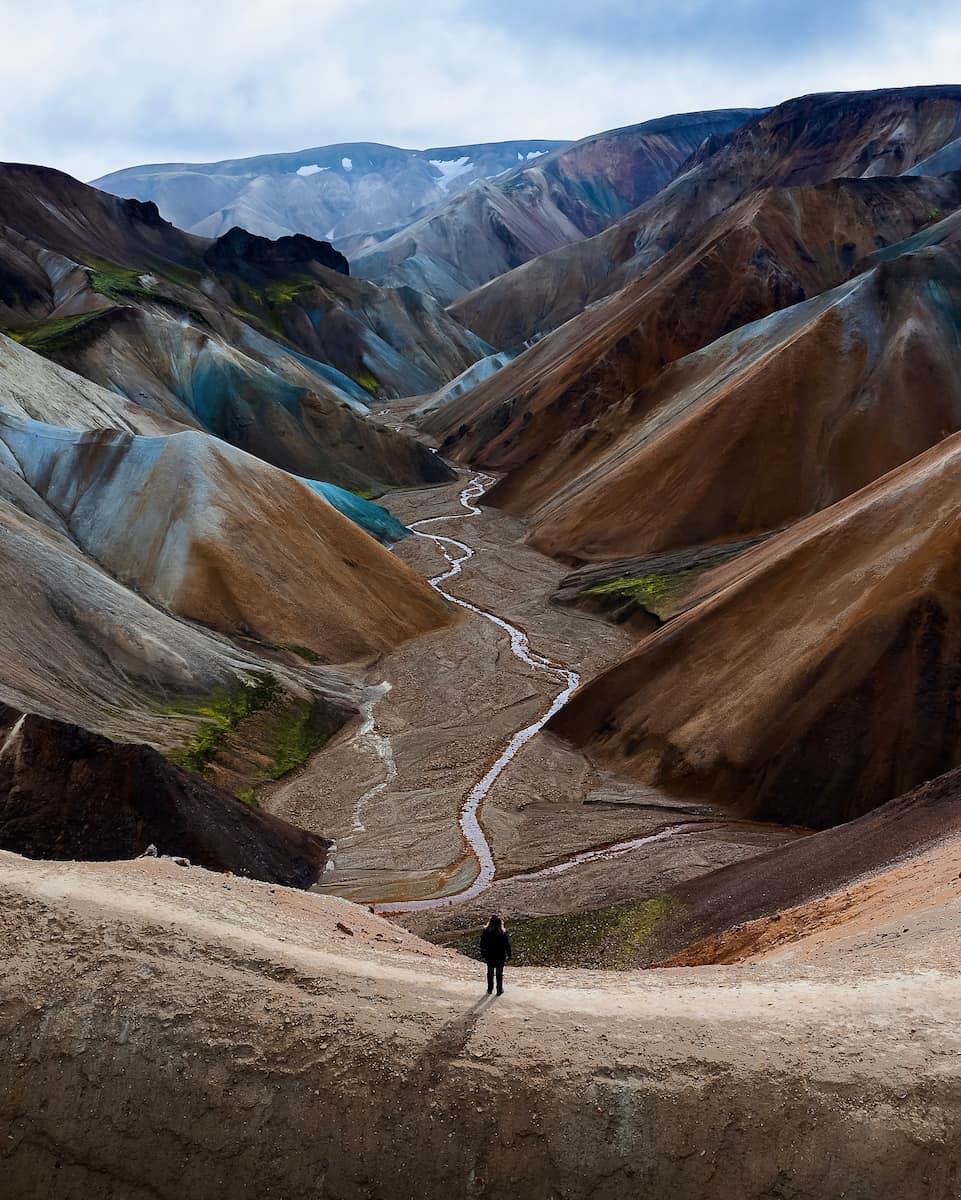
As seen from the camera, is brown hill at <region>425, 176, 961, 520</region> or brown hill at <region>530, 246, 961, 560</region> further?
brown hill at <region>425, 176, 961, 520</region>

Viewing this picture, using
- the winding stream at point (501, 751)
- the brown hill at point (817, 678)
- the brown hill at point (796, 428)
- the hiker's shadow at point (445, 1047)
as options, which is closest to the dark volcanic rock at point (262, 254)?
the winding stream at point (501, 751)

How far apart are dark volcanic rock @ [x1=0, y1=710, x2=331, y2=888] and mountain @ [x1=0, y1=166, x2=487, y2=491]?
1859 inches

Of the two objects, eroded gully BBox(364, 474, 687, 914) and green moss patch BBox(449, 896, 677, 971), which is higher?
eroded gully BBox(364, 474, 687, 914)

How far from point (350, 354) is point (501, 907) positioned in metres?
122

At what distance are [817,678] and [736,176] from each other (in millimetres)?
152825

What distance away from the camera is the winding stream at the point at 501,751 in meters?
26.0

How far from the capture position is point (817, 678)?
107 feet

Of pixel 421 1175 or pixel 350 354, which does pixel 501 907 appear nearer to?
pixel 421 1175

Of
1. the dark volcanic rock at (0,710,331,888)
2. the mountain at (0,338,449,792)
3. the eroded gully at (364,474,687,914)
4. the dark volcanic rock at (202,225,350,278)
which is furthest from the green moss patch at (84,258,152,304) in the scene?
the dark volcanic rock at (0,710,331,888)

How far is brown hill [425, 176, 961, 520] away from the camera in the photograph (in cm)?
8306

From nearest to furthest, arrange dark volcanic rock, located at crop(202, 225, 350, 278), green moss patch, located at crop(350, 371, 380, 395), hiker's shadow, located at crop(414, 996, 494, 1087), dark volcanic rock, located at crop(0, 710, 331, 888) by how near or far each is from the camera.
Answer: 1. hiker's shadow, located at crop(414, 996, 494, 1087)
2. dark volcanic rock, located at crop(0, 710, 331, 888)
3. green moss patch, located at crop(350, 371, 380, 395)
4. dark volcanic rock, located at crop(202, 225, 350, 278)

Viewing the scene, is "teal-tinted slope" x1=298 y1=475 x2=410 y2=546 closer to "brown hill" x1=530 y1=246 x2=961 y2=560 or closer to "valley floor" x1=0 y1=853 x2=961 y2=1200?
"brown hill" x1=530 y1=246 x2=961 y2=560

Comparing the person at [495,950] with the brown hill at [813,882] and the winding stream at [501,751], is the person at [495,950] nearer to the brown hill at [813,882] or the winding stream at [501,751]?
the brown hill at [813,882]

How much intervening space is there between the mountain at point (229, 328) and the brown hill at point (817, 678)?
42392 millimetres
